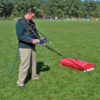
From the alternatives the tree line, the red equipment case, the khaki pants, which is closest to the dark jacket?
the khaki pants

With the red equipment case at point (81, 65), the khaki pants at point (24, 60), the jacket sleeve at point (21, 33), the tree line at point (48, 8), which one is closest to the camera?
the jacket sleeve at point (21, 33)

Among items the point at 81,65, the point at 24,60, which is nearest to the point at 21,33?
the point at 24,60

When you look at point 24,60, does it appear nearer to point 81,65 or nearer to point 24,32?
point 24,32

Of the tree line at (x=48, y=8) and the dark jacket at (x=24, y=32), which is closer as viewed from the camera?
the dark jacket at (x=24, y=32)

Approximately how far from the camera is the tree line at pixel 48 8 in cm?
9306

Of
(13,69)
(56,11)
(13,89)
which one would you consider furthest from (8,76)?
(56,11)

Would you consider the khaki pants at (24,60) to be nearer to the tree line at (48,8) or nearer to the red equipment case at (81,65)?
the red equipment case at (81,65)

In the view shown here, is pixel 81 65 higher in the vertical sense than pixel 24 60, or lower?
lower

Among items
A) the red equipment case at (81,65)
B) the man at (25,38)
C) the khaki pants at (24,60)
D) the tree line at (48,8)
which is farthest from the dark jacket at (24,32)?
the tree line at (48,8)

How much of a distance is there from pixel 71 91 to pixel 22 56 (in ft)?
5.33

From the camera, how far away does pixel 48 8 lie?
96.8m

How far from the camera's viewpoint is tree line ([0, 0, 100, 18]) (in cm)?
9306

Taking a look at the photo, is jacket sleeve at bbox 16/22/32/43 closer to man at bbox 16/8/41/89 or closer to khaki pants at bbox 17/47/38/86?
man at bbox 16/8/41/89

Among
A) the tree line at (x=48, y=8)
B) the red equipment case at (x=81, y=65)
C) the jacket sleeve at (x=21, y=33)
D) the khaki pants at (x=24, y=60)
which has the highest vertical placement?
the tree line at (x=48, y=8)
